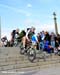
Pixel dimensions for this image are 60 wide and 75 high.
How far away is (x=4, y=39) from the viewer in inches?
759

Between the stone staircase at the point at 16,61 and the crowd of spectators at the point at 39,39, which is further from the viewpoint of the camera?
the crowd of spectators at the point at 39,39

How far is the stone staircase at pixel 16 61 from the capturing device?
15.1 m

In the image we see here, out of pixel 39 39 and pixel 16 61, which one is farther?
pixel 39 39

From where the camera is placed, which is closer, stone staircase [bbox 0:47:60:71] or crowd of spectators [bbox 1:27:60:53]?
stone staircase [bbox 0:47:60:71]

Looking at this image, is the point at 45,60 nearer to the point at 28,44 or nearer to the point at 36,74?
the point at 28,44

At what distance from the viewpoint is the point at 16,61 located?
16219 millimetres

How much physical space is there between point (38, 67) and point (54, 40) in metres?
5.61

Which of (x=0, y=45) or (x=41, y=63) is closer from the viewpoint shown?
(x=41, y=63)

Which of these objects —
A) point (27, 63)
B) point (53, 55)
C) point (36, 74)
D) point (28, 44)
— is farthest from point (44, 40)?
point (36, 74)

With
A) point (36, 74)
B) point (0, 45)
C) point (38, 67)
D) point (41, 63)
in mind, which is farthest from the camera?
point (0, 45)

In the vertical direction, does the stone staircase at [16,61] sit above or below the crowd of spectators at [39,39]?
below

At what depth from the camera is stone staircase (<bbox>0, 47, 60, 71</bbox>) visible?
15.1 m

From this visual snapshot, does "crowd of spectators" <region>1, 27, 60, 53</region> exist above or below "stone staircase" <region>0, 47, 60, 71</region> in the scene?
above

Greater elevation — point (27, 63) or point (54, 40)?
point (54, 40)
